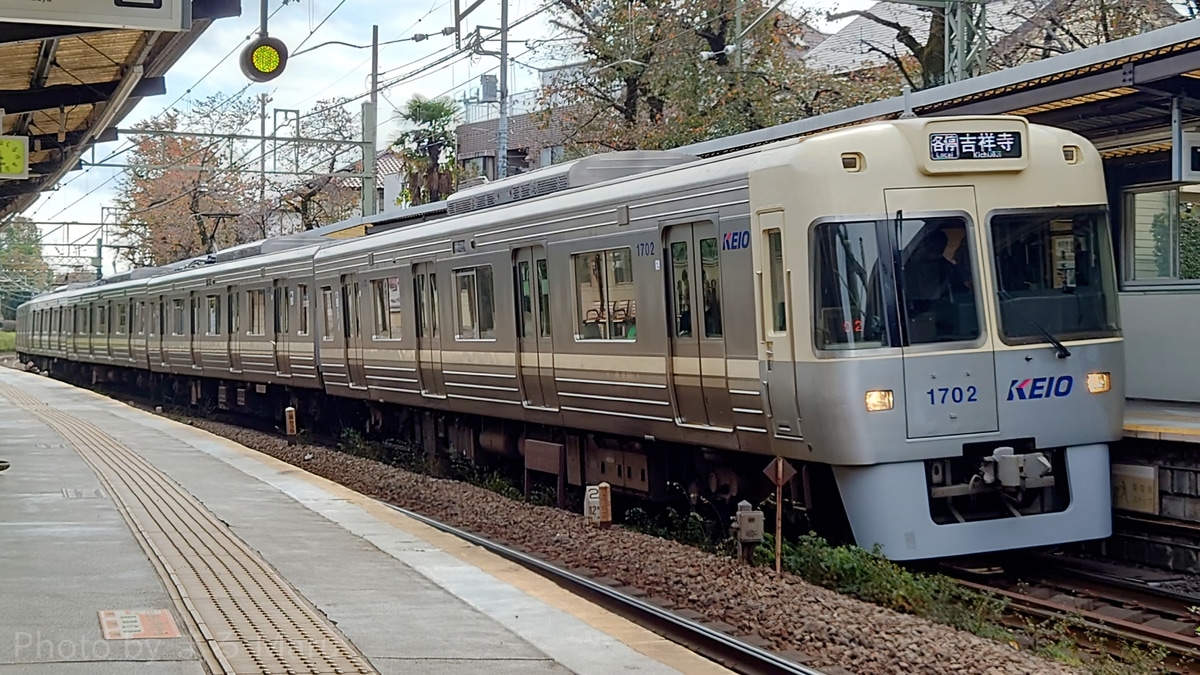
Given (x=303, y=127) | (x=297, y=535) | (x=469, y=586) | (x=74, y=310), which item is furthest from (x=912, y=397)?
(x=303, y=127)

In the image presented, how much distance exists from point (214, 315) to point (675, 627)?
19049 mm

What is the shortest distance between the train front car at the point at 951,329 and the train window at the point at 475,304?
503cm

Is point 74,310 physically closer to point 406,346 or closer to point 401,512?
point 406,346

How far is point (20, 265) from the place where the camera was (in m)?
79.8

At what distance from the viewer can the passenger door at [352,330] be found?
1789 centimetres

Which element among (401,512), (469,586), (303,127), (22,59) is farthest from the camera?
(303,127)

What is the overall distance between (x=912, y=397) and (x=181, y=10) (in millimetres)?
5157

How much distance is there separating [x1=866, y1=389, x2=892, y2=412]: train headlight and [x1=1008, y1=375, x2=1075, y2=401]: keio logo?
35.7 inches

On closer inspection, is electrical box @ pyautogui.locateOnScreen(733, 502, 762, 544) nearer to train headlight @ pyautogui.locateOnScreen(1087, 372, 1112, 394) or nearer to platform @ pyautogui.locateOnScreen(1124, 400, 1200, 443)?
train headlight @ pyautogui.locateOnScreen(1087, 372, 1112, 394)

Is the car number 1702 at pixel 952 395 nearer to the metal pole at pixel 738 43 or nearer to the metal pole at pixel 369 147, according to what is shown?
the metal pole at pixel 738 43

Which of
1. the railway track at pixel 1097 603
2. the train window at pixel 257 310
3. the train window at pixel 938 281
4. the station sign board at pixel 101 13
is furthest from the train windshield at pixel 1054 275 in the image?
the train window at pixel 257 310

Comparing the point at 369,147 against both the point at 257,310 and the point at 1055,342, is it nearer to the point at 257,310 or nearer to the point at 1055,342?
the point at 257,310

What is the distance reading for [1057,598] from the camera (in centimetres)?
851

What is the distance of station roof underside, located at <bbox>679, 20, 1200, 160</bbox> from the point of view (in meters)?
9.48
